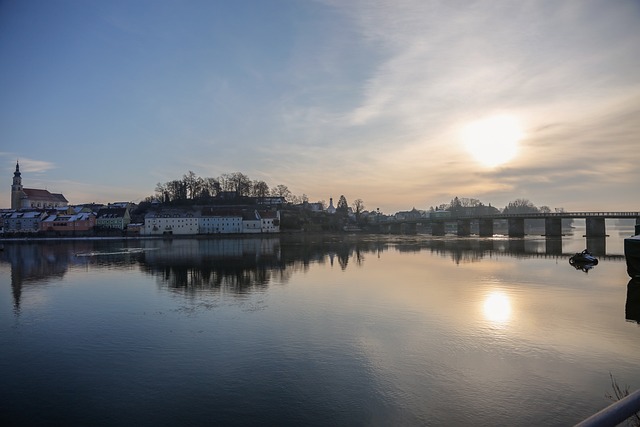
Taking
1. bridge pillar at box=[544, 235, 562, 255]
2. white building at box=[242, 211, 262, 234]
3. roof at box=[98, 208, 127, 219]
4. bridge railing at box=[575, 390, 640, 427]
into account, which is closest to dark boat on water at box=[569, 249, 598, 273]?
bridge pillar at box=[544, 235, 562, 255]

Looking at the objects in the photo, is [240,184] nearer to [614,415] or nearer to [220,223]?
[220,223]

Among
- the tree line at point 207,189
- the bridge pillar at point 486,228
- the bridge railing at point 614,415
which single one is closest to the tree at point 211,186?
the tree line at point 207,189

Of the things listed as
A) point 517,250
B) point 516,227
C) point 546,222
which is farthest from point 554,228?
point 517,250

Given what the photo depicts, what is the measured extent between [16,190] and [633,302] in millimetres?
153654

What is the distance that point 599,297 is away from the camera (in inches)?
876

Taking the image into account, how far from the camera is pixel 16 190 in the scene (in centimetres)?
12738

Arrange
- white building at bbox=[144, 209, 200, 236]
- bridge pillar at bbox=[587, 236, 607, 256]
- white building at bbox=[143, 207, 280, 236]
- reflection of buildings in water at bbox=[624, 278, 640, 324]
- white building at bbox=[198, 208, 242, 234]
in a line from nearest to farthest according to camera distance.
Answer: reflection of buildings in water at bbox=[624, 278, 640, 324]
bridge pillar at bbox=[587, 236, 607, 256]
white building at bbox=[144, 209, 200, 236]
white building at bbox=[143, 207, 280, 236]
white building at bbox=[198, 208, 242, 234]

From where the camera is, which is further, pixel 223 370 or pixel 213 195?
pixel 213 195

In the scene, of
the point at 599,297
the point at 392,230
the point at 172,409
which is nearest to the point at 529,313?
the point at 599,297

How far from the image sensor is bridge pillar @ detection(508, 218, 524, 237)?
320 feet

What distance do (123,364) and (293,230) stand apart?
9944 centimetres

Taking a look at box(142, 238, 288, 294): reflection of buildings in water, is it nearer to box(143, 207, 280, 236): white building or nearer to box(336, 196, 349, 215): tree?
box(143, 207, 280, 236): white building

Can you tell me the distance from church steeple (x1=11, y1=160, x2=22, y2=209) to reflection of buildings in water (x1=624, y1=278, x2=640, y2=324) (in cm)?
14876

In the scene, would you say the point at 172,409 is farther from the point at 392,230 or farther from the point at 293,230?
the point at 392,230
